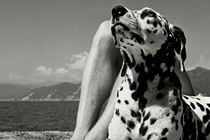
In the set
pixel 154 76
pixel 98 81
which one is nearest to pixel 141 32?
pixel 154 76

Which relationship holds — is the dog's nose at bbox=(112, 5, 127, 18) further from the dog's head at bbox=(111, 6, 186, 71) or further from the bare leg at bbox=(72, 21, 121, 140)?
the bare leg at bbox=(72, 21, 121, 140)

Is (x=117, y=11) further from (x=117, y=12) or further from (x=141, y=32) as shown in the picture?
(x=141, y=32)

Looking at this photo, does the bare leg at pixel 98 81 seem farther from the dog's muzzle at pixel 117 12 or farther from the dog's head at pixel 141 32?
the dog's muzzle at pixel 117 12

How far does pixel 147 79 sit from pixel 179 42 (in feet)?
1.82

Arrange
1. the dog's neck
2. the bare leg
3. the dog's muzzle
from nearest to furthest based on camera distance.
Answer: the dog's muzzle < the dog's neck < the bare leg

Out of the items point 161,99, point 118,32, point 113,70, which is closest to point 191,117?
point 161,99

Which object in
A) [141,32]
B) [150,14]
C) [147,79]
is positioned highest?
[150,14]

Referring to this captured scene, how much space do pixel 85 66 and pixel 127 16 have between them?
4.64 feet

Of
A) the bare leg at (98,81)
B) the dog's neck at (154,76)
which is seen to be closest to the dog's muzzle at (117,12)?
the dog's neck at (154,76)

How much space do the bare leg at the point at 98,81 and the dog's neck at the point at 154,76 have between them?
0.81 metres

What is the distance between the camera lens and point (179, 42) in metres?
4.57

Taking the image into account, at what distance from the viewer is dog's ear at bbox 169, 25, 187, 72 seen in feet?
14.9

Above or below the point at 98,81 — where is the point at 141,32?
above

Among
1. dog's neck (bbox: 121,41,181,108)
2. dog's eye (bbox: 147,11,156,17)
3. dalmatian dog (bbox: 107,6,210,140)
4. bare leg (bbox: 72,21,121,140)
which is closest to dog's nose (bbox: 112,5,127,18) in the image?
Result: dalmatian dog (bbox: 107,6,210,140)
